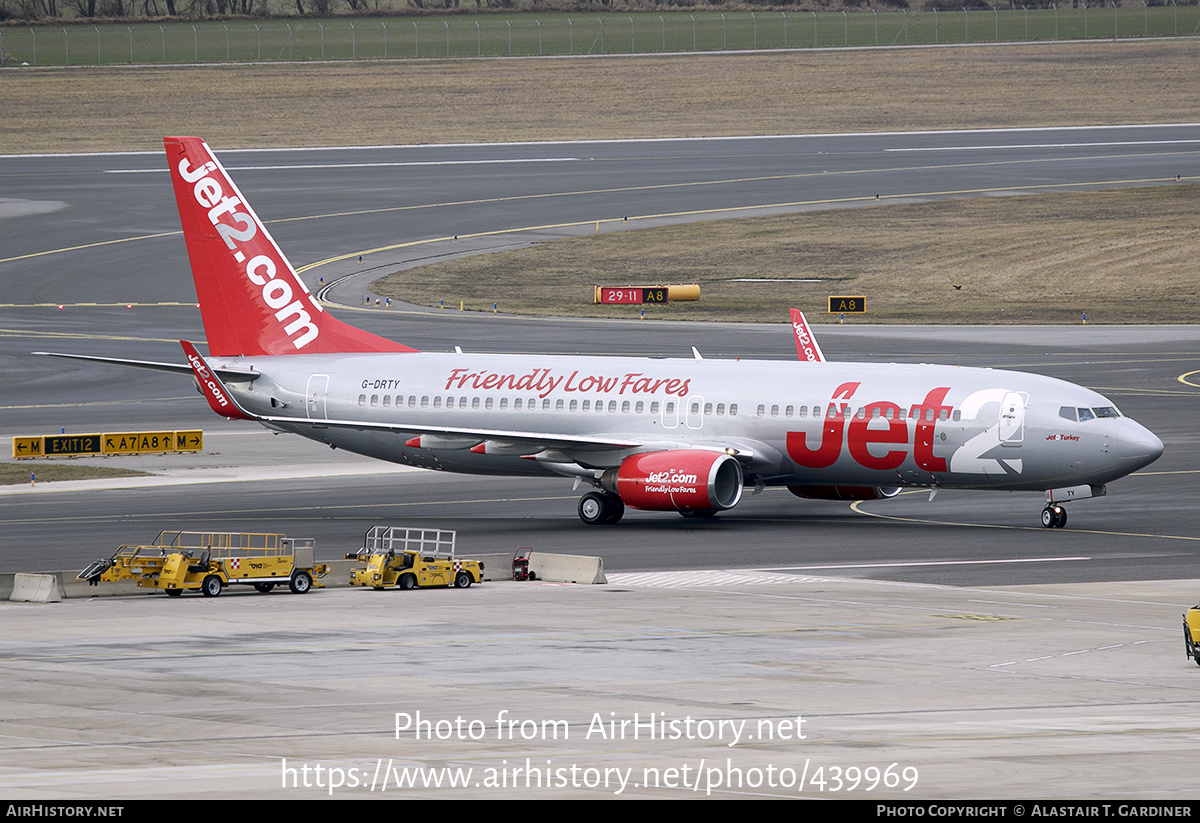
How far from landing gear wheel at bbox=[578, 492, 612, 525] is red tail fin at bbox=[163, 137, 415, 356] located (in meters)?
8.06

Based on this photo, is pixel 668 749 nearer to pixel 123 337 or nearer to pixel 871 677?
pixel 871 677

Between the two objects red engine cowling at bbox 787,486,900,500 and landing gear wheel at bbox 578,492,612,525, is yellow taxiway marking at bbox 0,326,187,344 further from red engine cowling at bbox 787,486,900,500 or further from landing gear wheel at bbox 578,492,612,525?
red engine cowling at bbox 787,486,900,500

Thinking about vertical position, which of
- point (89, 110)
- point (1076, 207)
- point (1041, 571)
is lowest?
point (1041, 571)

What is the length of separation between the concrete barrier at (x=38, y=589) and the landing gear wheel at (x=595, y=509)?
16160 mm

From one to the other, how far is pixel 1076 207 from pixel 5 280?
6550cm

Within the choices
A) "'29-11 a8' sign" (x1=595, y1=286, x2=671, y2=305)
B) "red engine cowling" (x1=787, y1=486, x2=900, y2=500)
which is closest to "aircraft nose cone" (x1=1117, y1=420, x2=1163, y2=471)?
"red engine cowling" (x1=787, y1=486, x2=900, y2=500)

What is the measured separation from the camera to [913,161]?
133 m

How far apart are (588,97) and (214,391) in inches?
4323

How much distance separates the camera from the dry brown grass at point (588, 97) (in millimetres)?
145875

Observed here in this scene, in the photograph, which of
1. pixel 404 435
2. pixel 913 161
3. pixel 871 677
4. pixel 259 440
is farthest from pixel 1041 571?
pixel 913 161

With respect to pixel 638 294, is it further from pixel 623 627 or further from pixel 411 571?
pixel 623 627

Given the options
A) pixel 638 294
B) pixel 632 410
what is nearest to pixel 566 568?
pixel 632 410

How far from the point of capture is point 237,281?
170ft

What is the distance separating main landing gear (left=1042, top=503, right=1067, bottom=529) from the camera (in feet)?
147
